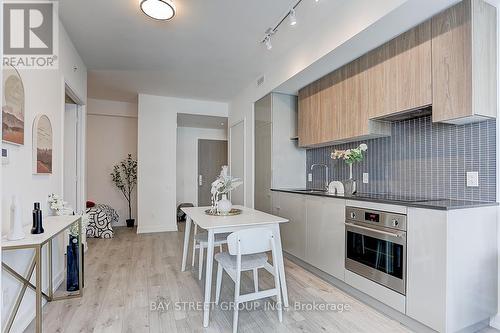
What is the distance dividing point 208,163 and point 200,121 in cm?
121

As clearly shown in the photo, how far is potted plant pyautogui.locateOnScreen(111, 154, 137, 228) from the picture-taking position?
19.9 ft

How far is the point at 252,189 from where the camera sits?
4770mm

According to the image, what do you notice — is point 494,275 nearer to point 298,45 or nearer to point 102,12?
point 298,45

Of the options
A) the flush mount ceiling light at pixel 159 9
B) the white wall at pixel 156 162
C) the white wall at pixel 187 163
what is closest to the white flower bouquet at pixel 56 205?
the flush mount ceiling light at pixel 159 9

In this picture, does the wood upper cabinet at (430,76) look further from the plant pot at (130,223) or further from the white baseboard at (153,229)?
the plant pot at (130,223)

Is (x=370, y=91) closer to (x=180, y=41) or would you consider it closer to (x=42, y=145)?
(x=180, y=41)

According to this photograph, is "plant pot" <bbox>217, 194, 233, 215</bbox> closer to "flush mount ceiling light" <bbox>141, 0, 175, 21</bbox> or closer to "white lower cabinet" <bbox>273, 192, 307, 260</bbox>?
"white lower cabinet" <bbox>273, 192, 307, 260</bbox>

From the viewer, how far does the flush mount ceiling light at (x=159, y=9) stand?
2.43m

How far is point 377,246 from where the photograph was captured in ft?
7.77

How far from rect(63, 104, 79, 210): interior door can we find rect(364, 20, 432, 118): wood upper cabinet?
12.6 ft

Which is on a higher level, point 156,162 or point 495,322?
point 156,162

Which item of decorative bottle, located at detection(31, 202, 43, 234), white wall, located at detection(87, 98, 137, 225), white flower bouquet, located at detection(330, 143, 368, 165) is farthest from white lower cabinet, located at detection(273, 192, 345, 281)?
white wall, located at detection(87, 98, 137, 225)

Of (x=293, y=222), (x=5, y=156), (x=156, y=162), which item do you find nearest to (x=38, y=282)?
(x=5, y=156)

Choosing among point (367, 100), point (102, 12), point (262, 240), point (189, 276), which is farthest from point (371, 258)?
point (102, 12)
